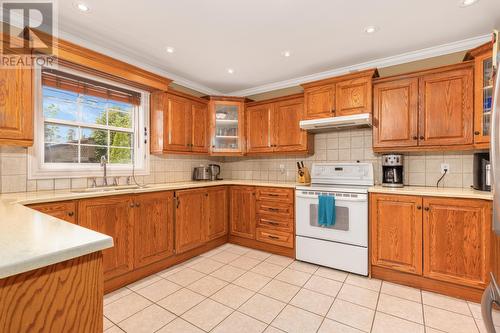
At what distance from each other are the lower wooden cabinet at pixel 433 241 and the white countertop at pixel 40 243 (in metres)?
2.52

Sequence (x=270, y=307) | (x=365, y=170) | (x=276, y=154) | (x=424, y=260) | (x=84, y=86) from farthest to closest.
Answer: (x=276, y=154), (x=365, y=170), (x=84, y=86), (x=424, y=260), (x=270, y=307)

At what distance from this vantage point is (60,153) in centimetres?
247

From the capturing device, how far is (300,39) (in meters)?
2.51

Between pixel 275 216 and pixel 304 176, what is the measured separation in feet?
2.29

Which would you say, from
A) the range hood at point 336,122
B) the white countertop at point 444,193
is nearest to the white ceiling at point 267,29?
the range hood at point 336,122

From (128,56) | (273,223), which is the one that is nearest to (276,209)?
(273,223)

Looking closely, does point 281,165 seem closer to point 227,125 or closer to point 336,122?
point 227,125

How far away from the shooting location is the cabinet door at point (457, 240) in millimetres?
2016

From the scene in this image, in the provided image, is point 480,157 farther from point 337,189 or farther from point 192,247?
point 192,247

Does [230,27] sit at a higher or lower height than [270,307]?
higher

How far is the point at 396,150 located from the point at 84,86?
3550 millimetres

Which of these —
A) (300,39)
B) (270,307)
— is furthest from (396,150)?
(270,307)

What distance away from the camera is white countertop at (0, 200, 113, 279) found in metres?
0.62

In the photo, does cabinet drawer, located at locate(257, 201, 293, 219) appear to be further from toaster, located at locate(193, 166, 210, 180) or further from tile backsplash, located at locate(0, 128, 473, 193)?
toaster, located at locate(193, 166, 210, 180)
